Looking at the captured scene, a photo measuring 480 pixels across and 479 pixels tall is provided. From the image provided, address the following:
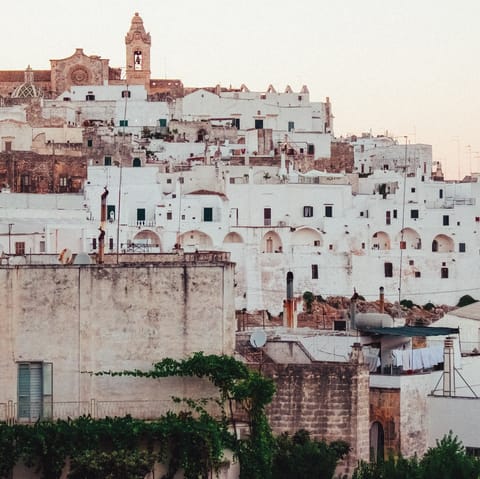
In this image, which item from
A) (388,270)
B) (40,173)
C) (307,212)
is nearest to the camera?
(388,270)

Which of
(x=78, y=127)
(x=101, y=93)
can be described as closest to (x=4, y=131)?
(x=78, y=127)

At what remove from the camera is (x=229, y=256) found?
30.2 m

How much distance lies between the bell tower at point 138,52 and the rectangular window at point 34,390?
61.2 meters

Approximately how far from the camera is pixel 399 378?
2362 cm

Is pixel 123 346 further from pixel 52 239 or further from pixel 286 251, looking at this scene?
pixel 286 251

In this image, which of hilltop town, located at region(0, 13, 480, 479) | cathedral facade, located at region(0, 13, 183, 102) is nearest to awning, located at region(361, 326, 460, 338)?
hilltop town, located at region(0, 13, 480, 479)

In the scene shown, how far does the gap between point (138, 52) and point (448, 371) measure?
182ft

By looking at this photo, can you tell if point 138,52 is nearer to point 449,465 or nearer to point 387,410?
point 387,410

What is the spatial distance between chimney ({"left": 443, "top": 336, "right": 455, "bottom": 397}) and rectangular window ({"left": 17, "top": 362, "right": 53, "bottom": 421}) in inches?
364

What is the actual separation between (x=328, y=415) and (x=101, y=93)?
175ft

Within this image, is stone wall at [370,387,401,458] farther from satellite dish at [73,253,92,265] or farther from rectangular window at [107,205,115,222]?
rectangular window at [107,205,115,222]

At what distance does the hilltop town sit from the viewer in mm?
17188

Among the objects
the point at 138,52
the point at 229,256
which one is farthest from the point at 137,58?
the point at 229,256

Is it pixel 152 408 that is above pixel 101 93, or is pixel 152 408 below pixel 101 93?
below
